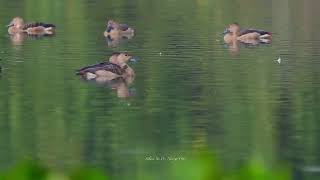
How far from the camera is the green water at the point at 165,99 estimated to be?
11.4 meters

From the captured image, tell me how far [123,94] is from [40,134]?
10.7 ft

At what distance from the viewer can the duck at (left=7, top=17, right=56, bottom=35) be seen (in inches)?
898

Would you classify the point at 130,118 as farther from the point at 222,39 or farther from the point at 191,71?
the point at 222,39

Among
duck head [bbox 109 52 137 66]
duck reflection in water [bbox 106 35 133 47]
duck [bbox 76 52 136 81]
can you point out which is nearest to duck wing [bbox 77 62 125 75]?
duck [bbox 76 52 136 81]

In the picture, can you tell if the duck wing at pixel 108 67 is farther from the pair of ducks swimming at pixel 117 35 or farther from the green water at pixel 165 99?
the green water at pixel 165 99

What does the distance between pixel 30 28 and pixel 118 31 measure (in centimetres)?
250

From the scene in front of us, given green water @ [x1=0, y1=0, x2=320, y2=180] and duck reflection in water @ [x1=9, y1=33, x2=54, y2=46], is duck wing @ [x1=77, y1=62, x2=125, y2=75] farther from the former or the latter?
duck reflection in water @ [x1=9, y1=33, x2=54, y2=46]

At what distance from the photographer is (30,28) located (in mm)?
23938

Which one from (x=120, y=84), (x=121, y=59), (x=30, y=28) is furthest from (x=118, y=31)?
(x=120, y=84)

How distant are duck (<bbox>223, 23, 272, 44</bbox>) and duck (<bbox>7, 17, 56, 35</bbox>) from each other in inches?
146

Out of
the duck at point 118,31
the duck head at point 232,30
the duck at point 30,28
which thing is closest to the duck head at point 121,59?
the duck at point 118,31

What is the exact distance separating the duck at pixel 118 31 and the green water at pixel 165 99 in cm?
20

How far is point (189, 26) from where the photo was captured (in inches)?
946

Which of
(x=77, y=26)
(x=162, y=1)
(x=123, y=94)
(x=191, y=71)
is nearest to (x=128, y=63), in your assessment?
(x=191, y=71)
